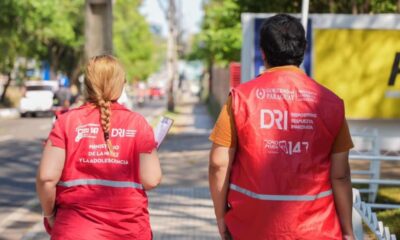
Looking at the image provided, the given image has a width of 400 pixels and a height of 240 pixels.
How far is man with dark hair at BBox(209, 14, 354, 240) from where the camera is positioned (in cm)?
335

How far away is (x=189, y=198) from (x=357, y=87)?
423cm

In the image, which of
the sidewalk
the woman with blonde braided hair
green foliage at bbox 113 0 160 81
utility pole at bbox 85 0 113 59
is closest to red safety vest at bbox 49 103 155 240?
the woman with blonde braided hair

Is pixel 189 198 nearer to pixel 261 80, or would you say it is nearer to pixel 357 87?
pixel 357 87

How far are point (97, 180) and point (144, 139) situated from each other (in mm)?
305

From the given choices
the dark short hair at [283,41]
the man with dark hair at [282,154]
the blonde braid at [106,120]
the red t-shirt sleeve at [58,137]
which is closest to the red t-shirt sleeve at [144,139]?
the blonde braid at [106,120]

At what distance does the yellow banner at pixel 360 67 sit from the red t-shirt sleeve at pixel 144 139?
10.1 m

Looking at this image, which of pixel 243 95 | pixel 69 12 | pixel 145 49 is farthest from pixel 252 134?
pixel 145 49

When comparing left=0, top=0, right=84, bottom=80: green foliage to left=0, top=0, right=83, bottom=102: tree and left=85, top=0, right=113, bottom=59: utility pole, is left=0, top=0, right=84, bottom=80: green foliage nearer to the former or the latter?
left=0, top=0, right=83, bottom=102: tree

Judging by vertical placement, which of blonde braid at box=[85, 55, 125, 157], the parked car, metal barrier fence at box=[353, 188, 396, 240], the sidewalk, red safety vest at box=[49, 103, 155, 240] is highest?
blonde braid at box=[85, 55, 125, 157]

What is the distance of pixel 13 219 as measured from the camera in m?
10.0

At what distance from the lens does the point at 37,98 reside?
38.2 metres

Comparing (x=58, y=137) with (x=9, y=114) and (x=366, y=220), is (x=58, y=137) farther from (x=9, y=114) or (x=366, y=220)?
(x=9, y=114)

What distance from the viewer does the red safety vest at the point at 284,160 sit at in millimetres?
3352

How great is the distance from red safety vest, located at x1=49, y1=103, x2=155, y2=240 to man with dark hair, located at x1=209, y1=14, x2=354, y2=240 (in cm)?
51
